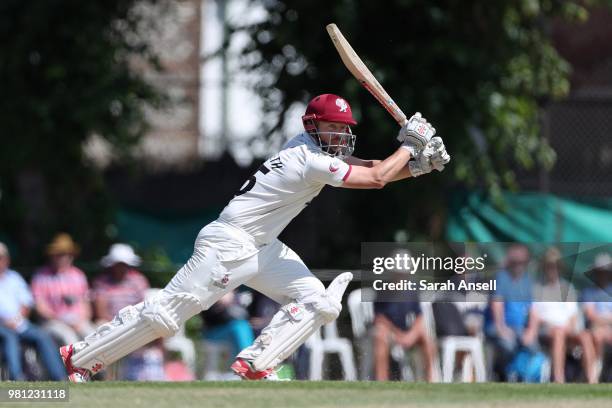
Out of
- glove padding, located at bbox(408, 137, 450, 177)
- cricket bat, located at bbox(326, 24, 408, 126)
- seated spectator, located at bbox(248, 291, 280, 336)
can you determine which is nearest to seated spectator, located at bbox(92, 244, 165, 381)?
seated spectator, located at bbox(248, 291, 280, 336)

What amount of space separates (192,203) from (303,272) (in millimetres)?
8003

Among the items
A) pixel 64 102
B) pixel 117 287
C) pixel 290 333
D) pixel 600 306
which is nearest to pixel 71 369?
pixel 290 333

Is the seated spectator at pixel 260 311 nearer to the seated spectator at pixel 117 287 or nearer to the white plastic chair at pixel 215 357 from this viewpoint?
the white plastic chair at pixel 215 357

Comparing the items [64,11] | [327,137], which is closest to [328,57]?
[64,11]

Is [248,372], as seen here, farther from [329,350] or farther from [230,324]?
[230,324]

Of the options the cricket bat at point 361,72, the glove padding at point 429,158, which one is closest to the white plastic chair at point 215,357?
the cricket bat at point 361,72

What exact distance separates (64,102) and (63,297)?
251 cm

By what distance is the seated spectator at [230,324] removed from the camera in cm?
1190

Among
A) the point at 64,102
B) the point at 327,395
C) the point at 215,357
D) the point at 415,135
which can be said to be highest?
the point at 64,102

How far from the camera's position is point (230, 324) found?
12.0 m

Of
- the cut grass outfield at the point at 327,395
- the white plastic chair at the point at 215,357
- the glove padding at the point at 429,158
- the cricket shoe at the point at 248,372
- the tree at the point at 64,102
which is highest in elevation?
the tree at the point at 64,102

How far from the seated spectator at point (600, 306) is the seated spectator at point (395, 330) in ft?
4.22

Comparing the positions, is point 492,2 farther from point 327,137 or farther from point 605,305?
point 327,137

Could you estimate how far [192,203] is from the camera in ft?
52.3
